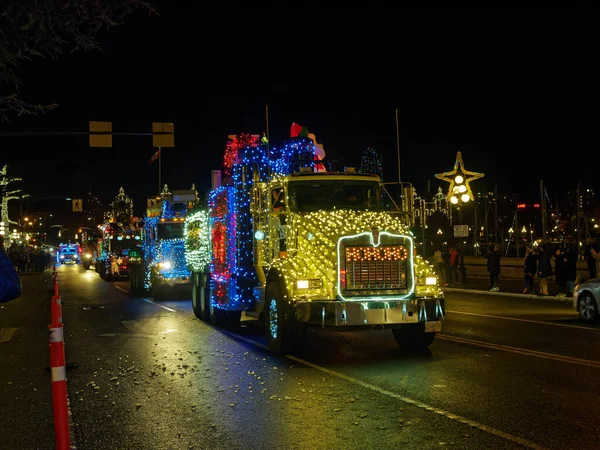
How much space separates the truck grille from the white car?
6.09 meters

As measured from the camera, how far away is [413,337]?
1184 cm

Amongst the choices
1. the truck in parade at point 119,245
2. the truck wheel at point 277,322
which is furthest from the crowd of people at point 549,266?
the truck in parade at point 119,245

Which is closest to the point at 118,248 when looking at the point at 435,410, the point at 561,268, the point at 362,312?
the point at 561,268

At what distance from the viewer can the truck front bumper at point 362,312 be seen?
1070cm

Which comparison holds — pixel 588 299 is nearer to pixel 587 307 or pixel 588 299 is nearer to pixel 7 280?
pixel 587 307

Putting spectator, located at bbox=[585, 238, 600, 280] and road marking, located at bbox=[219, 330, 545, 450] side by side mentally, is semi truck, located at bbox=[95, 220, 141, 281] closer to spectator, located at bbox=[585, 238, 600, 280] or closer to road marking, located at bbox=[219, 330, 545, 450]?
spectator, located at bbox=[585, 238, 600, 280]

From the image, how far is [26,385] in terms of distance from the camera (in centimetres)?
955

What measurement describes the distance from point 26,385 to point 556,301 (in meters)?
16.2

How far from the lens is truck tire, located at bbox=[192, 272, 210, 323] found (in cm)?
1695

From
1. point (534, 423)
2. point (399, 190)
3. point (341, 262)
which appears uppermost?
point (399, 190)

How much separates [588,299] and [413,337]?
18.4ft

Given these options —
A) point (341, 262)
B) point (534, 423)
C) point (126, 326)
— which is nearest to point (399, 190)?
point (341, 262)

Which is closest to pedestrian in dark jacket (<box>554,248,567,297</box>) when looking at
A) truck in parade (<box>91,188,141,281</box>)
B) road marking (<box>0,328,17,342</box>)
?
road marking (<box>0,328,17,342</box>)

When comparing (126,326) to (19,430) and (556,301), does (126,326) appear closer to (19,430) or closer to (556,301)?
(19,430)
